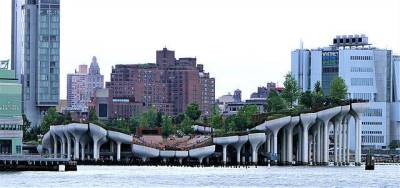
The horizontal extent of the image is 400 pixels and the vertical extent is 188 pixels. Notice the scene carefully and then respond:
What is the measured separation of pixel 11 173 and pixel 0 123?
81.9ft

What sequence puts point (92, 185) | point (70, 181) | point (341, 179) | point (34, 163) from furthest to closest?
1. point (34, 163)
2. point (341, 179)
3. point (70, 181)
4. point (92, 185)

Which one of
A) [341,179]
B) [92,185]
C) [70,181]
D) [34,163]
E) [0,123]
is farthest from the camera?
[0,123]

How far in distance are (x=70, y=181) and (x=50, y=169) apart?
29460 millimetres

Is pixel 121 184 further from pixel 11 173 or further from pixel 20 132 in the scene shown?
pixel 20 132

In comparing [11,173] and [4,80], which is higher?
[4,80]

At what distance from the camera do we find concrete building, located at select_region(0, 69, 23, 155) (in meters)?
169

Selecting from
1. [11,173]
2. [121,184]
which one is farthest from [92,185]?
[11,173]

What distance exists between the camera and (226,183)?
127 metres

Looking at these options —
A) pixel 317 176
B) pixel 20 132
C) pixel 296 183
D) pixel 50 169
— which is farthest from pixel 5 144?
pixel 296 183

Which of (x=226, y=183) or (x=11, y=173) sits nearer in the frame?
(x=226, y=183)

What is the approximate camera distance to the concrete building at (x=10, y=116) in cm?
16888

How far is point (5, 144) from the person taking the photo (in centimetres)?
17000

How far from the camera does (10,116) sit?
17012 cm

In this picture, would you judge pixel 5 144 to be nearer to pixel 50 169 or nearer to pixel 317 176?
pixel 50 169
